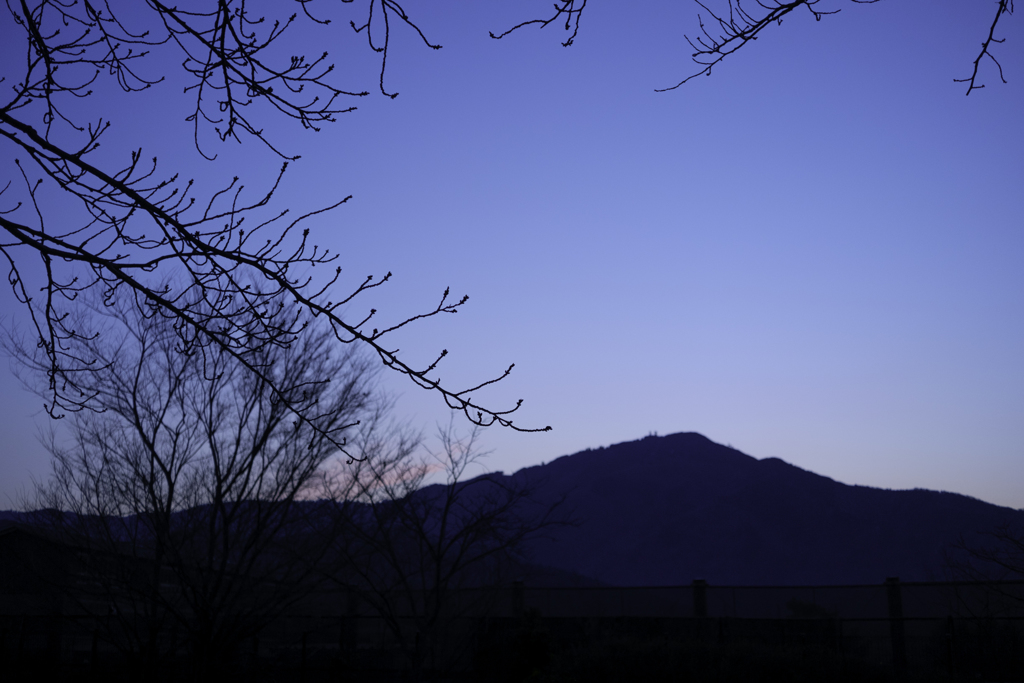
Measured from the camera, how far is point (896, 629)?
1611 cm

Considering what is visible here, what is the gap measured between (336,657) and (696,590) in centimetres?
Answer: 867

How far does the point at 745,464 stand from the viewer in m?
121

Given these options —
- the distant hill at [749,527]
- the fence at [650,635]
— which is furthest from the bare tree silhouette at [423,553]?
the distant hill at [749,527]

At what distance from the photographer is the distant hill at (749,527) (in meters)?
85.8

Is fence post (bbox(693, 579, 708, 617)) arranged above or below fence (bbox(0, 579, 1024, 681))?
above

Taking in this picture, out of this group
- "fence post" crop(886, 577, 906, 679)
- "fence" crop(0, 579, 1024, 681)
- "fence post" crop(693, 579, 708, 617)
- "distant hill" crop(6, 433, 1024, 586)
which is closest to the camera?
"fence" crop(0, 579, 1024, 681)

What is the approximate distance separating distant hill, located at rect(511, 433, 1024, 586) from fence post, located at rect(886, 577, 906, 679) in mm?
57287

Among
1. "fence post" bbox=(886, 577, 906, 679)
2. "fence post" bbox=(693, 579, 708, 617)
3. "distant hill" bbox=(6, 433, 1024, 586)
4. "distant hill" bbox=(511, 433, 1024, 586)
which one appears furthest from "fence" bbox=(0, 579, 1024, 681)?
"distant hill" bbox=(6, 433, 1024, 586)

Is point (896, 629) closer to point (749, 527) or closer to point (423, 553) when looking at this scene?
point (423, 553)

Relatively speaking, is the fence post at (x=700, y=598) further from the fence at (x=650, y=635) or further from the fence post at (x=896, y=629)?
the fence post at (x=896, y=629)

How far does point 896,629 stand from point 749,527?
86257 mm

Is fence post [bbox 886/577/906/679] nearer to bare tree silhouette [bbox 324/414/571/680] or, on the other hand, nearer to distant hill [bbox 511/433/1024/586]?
bare tree silhouette [bbox 324/414/571/680]

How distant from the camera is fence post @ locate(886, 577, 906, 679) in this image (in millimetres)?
15281

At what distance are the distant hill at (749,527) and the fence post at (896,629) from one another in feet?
188
